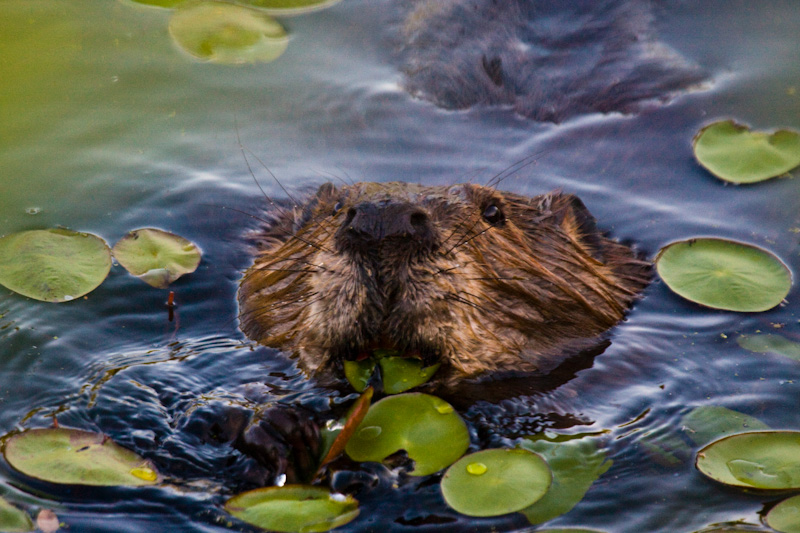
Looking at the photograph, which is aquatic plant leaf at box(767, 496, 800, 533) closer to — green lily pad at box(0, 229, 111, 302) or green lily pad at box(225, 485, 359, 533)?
green lily pad at box(225, 485, 359, 533)

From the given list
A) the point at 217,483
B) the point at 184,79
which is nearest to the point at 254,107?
the point at 184,79

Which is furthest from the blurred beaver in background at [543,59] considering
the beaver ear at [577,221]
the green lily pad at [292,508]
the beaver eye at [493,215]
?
the green lily pad at [292,508]

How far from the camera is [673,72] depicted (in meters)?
4.94

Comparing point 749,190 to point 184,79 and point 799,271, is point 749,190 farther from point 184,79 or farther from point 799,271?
point 184,79

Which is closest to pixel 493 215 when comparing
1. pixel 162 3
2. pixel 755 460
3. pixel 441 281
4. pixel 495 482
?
pixel 441 281

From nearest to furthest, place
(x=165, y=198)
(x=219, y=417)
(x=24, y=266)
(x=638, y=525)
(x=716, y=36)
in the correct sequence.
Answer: (x=638, y=525) → (x=219, y=417) → (x=24, y=266) → (x=165, y=198) → (x=716, y=36)

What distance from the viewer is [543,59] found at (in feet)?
15.8

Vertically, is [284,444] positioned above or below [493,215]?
below

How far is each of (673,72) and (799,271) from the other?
4.93 ft

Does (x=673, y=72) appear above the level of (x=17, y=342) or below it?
above

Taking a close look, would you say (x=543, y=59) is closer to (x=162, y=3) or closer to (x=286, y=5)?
(x=286, y=5)

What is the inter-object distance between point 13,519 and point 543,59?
Answer: 138 inches

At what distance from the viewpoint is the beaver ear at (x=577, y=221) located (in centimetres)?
367

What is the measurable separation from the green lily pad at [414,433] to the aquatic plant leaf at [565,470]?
0.25 metres
